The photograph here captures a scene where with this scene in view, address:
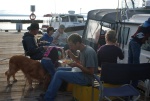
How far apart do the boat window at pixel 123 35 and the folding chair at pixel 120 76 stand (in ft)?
8.15

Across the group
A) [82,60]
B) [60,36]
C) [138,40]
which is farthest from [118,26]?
[60,36]

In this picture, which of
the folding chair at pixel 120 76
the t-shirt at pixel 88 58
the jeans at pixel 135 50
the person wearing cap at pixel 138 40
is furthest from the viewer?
the jeans at pixel 135 50

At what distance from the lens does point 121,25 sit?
6.87 m

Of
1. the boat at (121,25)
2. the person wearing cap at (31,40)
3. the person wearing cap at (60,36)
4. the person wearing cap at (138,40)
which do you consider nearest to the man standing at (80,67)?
the person wearing cap at (138,40)

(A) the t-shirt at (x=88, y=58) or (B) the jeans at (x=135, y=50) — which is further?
(B) the jeans at (x=135, y=50)

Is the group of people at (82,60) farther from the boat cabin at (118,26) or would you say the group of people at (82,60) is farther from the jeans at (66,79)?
the boat cabin at (118,26)

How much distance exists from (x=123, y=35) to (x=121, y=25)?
0.28 metres

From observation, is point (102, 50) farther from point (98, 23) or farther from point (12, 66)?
point (98, 23)

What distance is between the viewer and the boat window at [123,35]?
22.0ft

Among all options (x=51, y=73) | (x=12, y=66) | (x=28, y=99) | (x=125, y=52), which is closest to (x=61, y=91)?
(x=51, y=73)

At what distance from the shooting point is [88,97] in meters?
4.79

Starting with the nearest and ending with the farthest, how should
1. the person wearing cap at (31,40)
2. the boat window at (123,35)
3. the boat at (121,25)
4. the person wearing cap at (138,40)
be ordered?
the person wearing cap at (138,40), the boat at (121,25), the person wearing cap at (31,40), the boat window at (123,35)

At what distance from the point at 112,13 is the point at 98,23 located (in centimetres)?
55

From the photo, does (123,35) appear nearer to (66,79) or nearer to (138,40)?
(138,40)
